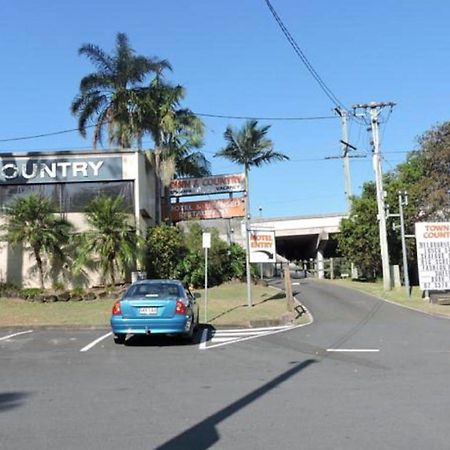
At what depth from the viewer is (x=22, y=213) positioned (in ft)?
86.9

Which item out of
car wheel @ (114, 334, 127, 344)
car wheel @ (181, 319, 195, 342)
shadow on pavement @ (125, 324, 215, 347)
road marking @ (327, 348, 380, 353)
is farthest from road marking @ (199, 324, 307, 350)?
road marking @ (327, 348, 380, 353)

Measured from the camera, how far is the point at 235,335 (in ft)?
53.9

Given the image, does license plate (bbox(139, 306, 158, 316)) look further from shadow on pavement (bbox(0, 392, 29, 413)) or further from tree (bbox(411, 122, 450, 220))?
tree (bbox(411, 122, 450, 220))

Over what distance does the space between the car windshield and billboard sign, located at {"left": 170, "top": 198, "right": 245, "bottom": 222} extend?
2027 cm

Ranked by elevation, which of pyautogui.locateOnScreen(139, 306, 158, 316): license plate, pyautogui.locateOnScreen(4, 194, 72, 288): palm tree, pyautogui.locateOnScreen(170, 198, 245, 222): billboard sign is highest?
pyautogui.locateOnScreen(170, 198, 245, 222): billboard sign

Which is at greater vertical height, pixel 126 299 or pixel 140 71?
pixel 140 71

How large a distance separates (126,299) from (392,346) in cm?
595

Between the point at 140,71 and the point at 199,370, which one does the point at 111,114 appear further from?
the point at 199,370

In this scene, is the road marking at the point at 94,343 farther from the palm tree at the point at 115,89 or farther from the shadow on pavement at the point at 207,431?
the palm tree at the point at 115,89

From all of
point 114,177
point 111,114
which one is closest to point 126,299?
point 114,177

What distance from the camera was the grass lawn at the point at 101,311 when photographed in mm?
19312

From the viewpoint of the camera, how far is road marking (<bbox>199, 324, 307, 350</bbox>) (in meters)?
14.8

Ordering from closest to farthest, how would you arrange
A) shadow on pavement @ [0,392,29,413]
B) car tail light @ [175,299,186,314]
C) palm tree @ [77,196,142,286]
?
shadow on pavement @ [0,392,29,413] → car tail light @ [175,299,186,314] → palm tree @ [77,196,142,286]

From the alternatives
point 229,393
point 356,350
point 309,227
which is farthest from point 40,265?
point 309,227
